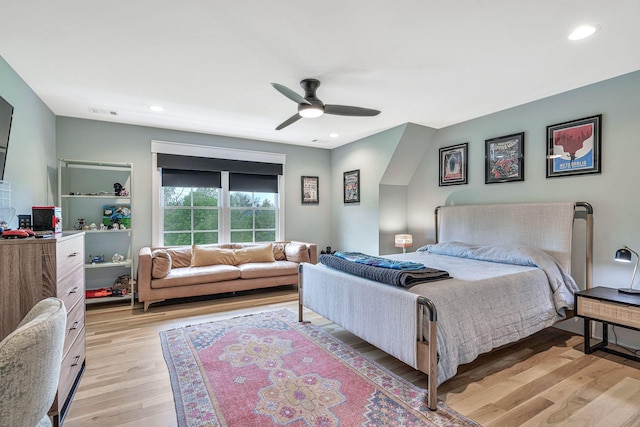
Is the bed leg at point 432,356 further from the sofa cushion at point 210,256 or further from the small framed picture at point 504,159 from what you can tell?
the sofa cushion at point 210,256

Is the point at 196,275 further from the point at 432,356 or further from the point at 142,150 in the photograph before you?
the point at 432,356

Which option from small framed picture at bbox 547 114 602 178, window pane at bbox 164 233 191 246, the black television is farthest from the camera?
window pane at bbox 164 233 191 246

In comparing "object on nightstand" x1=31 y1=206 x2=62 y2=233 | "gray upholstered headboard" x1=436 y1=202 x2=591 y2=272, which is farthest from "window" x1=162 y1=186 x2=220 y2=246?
"gray upholstered headboard" x1=436 y1=202 x2=591 y2=272

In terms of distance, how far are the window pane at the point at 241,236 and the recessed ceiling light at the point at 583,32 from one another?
4.75m

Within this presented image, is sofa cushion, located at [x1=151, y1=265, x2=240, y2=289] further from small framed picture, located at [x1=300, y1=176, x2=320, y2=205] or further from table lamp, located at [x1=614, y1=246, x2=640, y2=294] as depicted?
table lamp, located at [x1=614, y1=246, x2=640, y2=294]

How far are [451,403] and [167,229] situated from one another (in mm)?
4390

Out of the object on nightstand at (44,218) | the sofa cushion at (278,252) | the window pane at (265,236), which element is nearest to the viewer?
the object on nightstand at (44,218)

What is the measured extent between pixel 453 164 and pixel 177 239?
4.34 metres

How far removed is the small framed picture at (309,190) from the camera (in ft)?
19.5

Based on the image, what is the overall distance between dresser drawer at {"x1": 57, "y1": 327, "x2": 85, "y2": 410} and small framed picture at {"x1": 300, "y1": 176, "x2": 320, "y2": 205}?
159 inches

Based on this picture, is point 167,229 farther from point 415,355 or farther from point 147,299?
point 415,355

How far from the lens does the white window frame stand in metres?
4.66

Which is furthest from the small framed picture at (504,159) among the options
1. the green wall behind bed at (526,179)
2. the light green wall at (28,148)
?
the light green wall at (28,148)

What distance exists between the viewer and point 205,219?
16.8 ft
